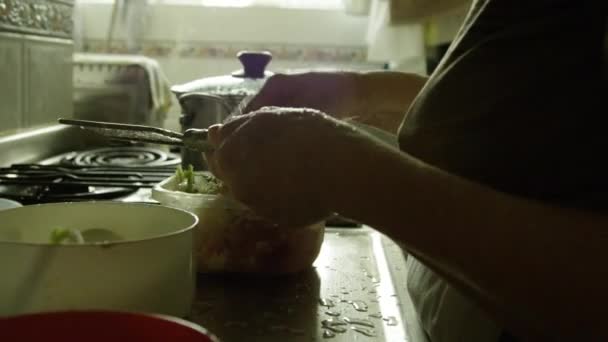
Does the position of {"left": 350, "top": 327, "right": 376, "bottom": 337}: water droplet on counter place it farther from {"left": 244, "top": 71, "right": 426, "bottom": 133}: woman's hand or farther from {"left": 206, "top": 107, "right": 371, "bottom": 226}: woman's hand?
{"left": 244, "top": 71, "right": 426, "bottom": 133}: woman's hand

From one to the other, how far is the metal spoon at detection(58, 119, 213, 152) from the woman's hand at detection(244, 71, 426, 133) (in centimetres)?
11

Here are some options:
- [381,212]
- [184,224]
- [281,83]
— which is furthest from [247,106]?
[381,212]

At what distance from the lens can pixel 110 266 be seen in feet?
1.32

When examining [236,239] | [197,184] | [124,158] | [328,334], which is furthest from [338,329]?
[124,158]

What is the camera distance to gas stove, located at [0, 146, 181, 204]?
86cm

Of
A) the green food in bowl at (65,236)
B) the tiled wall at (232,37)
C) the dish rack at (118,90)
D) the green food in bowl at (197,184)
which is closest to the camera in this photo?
the green food in bowl at (65,236)

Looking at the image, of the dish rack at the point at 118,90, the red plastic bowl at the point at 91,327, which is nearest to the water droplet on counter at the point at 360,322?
the red plastic bowl at the point at 91,327

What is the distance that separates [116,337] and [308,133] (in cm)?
16

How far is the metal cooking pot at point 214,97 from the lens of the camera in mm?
878

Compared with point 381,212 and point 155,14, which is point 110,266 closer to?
point 381,212

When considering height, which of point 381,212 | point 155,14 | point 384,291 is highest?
point 155,14

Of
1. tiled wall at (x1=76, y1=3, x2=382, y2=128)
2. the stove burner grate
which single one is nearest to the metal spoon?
the stove burner grate

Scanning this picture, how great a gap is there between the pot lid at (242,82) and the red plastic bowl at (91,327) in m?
0.58

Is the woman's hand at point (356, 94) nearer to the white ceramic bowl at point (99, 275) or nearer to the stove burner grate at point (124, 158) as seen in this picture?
the white ceramic bowl at point (99, 275)
